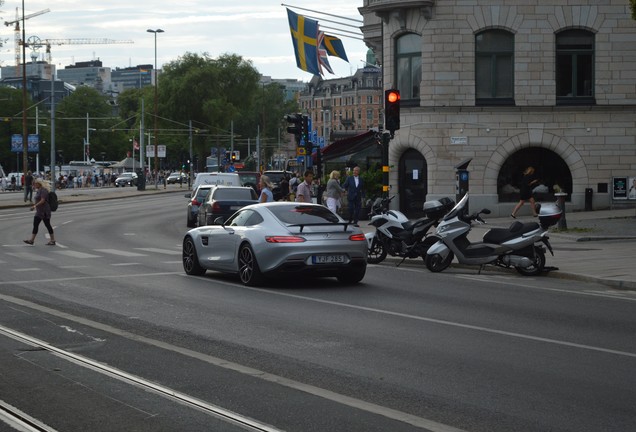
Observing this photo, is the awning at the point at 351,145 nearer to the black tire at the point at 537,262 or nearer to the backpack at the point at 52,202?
the backpack at the point at 52,202

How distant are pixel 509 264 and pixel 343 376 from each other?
1052 centimetres

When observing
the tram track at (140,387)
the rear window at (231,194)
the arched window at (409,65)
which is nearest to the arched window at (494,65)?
the arched window at (409,65)

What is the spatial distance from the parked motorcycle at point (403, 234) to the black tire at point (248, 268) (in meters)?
4.52

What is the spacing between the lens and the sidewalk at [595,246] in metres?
18.4

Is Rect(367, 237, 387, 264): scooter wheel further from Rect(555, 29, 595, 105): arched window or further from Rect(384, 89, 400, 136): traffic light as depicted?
Rect(555, 29, 595, 105): arched window

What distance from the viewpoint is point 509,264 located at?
19.3 meters

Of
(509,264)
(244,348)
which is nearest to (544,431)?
(244,348)

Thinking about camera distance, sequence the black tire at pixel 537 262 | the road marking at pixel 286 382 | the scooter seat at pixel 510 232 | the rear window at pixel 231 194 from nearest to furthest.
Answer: the road marking at pixel 286 382 → the scooter seat at pixel 510 232 → the black tire at pixel 537 262 → the rear window at pixel 231 194

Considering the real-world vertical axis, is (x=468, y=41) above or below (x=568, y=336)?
above

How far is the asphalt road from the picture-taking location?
7715 mm

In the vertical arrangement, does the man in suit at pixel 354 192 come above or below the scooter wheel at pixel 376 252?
above

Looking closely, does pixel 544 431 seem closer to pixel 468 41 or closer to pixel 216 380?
pixel 216 380

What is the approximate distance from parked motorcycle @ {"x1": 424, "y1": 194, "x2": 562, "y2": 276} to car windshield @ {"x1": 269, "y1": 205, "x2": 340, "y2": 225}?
284 centimetres

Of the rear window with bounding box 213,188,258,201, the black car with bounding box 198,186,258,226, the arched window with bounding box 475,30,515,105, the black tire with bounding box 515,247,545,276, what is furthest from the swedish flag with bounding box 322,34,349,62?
the black tire with bounding box 515,247,545,276
